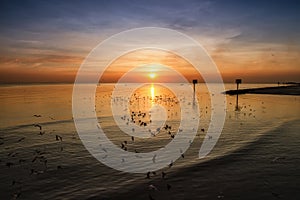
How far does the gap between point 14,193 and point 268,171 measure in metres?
11.9

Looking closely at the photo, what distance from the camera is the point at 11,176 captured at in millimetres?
12047

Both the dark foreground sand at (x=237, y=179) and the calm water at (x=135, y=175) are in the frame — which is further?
the calm water at (x=135, y=175)

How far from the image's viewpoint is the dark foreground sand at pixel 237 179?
33.5ft

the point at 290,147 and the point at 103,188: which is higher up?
the point at 290,147

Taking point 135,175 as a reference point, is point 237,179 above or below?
above

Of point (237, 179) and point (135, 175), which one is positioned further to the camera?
point (135, 175)

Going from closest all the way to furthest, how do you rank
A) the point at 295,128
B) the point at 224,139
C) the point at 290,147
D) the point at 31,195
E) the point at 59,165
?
the point at 31,195
the point at 59,165
the point at 290,147
the point at 224,139
the point at 295,128

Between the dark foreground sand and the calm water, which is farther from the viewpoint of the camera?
the calm water

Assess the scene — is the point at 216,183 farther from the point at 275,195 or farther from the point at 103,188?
the point at 103,188

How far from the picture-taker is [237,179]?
11664 mm

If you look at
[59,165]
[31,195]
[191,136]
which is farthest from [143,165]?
[191,136]

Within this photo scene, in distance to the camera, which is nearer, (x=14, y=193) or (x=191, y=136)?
(x=14, y=193)

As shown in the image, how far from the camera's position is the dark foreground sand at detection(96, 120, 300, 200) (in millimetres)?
10211

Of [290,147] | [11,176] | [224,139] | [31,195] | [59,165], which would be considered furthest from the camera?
[224,139]
